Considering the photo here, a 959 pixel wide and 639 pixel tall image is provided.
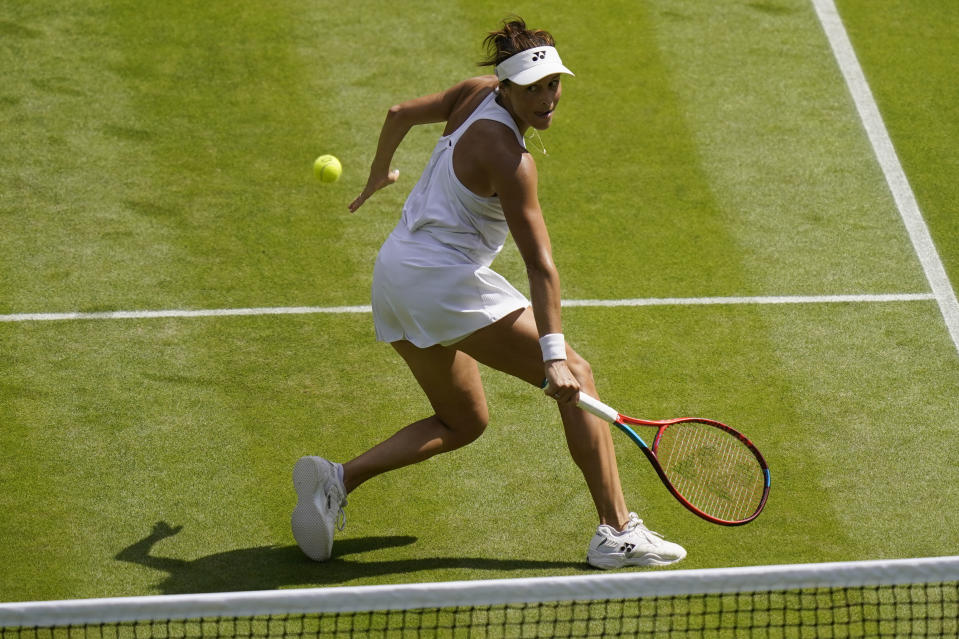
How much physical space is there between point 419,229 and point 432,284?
0.86 ft

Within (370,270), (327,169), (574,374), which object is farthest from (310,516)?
(327,169)

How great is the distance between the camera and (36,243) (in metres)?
8.20

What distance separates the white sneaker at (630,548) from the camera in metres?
5.65

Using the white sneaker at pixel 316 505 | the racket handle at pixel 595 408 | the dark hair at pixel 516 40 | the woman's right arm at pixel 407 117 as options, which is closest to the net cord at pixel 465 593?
the racket handle at pixel 595 408

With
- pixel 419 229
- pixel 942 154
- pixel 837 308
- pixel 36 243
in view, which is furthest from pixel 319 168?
pixel 942 154

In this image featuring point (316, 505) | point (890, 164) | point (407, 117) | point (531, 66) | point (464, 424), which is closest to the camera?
point (531, 66)

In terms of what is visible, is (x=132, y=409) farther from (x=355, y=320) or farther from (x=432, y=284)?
(x=432, y=284)

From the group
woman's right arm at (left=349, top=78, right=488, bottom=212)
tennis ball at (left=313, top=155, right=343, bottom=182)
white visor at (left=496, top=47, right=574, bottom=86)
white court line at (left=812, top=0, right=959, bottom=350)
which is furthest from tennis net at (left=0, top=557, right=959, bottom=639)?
tennis ball at (left=313, top=155, right=343, bottom=182)

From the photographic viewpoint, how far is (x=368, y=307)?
25.6 feet

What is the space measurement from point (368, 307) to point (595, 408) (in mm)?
2657

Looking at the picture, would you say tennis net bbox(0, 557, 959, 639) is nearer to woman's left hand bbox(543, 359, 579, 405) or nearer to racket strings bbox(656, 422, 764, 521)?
racket strings bbox(656, 422, 764, 521)

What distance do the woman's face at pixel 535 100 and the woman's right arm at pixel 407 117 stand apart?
1.84 feet

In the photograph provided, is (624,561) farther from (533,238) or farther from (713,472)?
(533,238)

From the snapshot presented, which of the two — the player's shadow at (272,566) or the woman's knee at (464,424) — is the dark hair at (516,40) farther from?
the player's shadow at (272,566)
